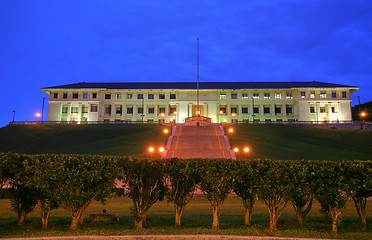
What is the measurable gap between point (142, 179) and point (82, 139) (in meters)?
44.9

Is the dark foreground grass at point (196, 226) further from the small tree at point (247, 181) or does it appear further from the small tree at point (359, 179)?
the small tree at point (359, 179)

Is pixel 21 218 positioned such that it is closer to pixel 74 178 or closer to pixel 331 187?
pixel 74 178

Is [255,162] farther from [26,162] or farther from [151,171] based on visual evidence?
[26,162]

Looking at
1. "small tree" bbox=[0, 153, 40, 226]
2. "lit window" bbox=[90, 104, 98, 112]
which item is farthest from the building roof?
"small tree" bbox=[0, 153, 40, 226]

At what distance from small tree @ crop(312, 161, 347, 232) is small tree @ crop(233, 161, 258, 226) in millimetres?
2861

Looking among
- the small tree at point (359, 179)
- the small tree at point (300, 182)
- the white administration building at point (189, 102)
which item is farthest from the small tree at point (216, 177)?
the white administration building at point (189, 102)

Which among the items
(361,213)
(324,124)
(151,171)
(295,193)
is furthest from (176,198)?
(324,124)

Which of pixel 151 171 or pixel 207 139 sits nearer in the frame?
pixel 151 171

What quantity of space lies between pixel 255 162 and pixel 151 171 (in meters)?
5.29

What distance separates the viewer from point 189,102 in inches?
3625

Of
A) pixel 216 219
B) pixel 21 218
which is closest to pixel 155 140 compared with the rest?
pixel 21 218

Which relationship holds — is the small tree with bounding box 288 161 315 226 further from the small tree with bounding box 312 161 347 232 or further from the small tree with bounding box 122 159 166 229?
the small tree with bounding box 122 159 166 229

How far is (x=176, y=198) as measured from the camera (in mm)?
15289

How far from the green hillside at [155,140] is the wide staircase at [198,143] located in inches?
109
